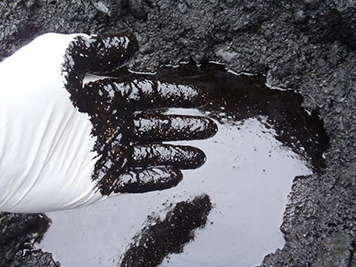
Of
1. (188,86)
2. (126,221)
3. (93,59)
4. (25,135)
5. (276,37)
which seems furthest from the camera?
(276,37)

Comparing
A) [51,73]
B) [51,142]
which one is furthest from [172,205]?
[51,73]

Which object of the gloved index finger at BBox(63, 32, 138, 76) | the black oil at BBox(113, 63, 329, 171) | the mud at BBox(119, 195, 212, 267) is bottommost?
the mud at BBox(119, 195, 212, 267)

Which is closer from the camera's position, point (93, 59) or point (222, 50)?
point (93, 59)

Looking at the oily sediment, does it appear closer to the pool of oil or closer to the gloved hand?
the pool of oil

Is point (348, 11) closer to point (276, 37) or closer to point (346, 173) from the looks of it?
point (276, 37)

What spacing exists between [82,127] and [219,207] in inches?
27.5

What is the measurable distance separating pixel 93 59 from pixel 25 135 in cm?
36

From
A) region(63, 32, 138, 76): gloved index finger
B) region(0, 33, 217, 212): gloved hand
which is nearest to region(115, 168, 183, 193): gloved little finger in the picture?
region(0, 33, 217, 212): gloved hand

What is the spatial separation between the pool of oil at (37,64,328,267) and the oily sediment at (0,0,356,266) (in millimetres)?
78

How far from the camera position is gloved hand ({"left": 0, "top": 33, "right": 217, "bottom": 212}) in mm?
1468

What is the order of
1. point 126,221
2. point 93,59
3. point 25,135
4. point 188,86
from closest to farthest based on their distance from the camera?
point 25,135
point 93,59
point 188,86
point 126,221

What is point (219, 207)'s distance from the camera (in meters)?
1.92

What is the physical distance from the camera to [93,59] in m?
1.58

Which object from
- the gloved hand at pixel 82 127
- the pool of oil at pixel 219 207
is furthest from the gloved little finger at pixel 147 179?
the pool of oil at pixel 219 207
